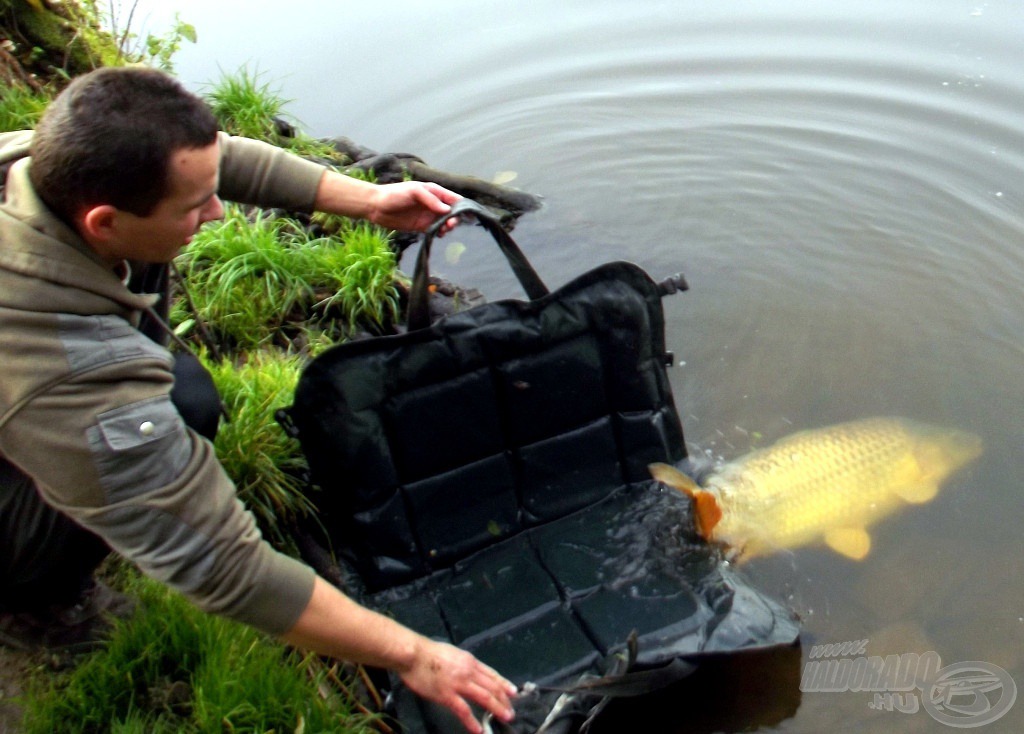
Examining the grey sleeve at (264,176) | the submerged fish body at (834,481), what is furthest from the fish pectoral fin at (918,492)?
the grey sleeve at (264,176)

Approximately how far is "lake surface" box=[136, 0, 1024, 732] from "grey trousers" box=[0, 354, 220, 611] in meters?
1.64

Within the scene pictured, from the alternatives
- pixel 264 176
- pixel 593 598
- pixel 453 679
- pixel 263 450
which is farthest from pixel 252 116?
pixel 453 679

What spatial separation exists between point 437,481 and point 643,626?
0.73 meters

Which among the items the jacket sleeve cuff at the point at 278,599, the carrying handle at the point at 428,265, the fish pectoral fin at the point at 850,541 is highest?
the carrying handle at the point at 428,265

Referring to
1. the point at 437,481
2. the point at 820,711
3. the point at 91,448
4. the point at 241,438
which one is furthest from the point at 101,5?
the point at 820,711

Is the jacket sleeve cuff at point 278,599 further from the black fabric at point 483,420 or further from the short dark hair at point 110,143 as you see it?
the short dark hair at point 110,143

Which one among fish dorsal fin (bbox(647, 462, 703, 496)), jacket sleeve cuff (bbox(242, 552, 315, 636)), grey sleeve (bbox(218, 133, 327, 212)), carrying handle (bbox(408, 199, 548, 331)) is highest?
grey sleeve (bbox(218, 133, 327, 212))

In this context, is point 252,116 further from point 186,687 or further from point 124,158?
point 186,687

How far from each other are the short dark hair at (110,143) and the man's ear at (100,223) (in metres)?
→ 0.02

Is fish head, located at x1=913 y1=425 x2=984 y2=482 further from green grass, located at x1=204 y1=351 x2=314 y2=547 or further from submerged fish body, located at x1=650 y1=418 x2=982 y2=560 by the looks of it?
green grass, located at x1=204 y1=351 x2=314 y2=547

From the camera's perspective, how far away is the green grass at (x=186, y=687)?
2.30 m

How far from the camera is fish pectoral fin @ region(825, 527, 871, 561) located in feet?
10.8

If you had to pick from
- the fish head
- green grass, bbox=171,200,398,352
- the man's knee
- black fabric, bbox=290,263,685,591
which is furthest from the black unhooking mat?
green grass, bbox=171,200,398,352

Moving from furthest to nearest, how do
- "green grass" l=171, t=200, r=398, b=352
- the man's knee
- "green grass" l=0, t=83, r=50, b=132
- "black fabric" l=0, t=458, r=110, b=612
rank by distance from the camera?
1. "green grass" l=0, t=83, r=50, b=132
2. "green grass" l=171, t=200, r=398, b=352
3. the man's knee
4. "black fabric" l=0, t=458, r=110, b=612
